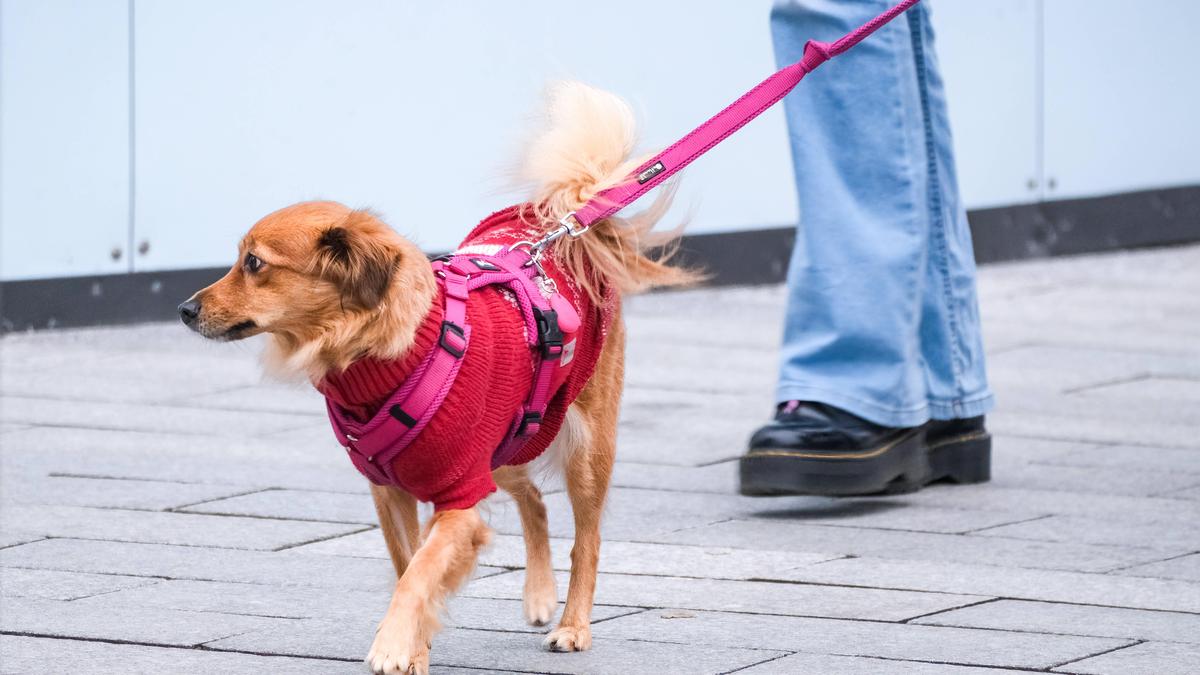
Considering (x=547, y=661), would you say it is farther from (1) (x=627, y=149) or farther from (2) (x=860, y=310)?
(2) (x=860, y=310)

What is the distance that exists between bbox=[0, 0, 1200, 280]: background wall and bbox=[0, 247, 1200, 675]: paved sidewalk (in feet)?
2.53

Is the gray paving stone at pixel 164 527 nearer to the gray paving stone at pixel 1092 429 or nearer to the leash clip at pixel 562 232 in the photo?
the leash clip at pixel 562 232

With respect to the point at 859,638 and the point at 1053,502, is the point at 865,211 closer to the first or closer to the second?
the point at 1053,502

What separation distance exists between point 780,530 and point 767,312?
365 cm

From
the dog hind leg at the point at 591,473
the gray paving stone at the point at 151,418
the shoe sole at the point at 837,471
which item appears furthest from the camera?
the gray paving stone at the point at 151,418

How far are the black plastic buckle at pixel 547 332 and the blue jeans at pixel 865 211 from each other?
1.52 m

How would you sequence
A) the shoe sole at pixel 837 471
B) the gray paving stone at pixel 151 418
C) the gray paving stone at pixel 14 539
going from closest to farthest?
1. the gray paving stone at pixel 14 539
2. the shoe sole at pixel 837 471
3. the gray paving stone at pixel 151 418

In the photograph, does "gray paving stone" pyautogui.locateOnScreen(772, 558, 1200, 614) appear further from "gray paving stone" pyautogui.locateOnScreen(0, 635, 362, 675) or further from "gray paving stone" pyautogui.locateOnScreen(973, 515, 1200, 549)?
"gray paving stone" pyautogui.locateOnScreen(0, 635, 362, 675)

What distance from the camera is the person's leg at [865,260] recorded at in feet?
15.0

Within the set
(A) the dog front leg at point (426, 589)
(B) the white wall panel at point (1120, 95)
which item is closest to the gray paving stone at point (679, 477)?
(A) the dog front leg at point (426, 589)

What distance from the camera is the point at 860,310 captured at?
4.67 metres

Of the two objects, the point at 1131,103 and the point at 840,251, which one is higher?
the point at 1131,103

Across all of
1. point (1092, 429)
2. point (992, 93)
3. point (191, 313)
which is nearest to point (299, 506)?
point (191, 313)

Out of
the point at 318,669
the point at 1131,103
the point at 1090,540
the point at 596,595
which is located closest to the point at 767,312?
the point at 1131,103
